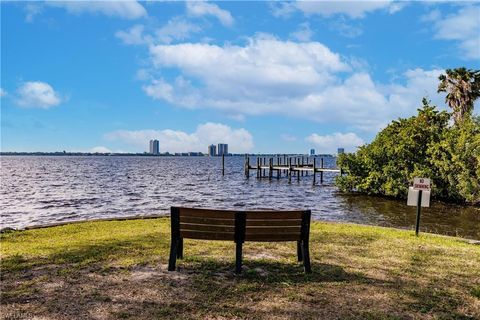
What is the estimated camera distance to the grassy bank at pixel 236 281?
4.51 metres

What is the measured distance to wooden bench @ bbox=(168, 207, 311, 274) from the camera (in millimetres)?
5938

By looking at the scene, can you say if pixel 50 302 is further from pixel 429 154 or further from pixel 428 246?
pixel 429 154

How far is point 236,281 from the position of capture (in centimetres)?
552

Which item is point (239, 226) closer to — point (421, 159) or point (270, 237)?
point (270, 237)

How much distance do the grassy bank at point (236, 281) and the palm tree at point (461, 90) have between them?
2897 cm

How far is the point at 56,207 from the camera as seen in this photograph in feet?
78.6

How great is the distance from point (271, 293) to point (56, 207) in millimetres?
22214

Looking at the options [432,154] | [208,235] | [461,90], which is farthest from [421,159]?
[208,235]

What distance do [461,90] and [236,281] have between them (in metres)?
35.2

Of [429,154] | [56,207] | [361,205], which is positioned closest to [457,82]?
[429,154]

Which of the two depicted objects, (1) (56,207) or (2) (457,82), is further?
(2) (457,82)

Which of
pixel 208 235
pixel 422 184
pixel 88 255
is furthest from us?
pixel 422 184

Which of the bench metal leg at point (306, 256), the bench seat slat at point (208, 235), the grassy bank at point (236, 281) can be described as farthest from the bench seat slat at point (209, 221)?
the bench metal leg at point (306, 256)

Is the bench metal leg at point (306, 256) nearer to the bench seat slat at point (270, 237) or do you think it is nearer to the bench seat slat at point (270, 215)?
the bench seat slat at point (270, 237)
